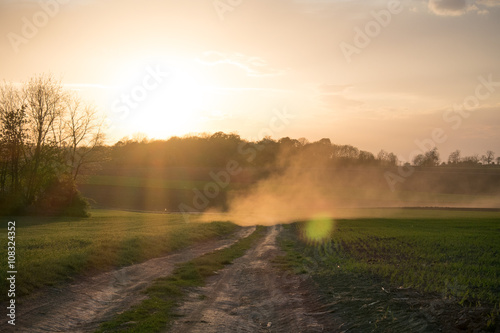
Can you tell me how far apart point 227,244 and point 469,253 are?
15942 mm

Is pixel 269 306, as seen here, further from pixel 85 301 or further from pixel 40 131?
pixel 40 131

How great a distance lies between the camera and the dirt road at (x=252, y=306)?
34.9ft

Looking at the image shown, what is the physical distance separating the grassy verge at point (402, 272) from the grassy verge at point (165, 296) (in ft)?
13.1

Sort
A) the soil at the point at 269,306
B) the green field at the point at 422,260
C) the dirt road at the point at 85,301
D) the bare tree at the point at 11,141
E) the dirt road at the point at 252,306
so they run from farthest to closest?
the bare tree at the point at 11,141 → the green field at the point at 422,260 → the dirt road at the point at 252,306 → the dirt road at the point at 85,301 → the soil at the point at 269,306

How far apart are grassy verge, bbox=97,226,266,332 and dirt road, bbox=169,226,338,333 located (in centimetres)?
45

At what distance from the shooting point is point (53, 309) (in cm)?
1130

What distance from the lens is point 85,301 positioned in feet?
41.1

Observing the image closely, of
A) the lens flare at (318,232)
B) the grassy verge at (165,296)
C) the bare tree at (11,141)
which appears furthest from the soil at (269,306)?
the bare tree at (11,141)

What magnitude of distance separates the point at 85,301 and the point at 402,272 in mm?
11433

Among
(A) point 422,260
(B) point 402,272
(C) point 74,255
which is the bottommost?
(A) point 422,260

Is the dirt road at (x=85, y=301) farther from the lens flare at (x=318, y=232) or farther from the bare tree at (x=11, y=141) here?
the bare tree at (x=11, y=141)

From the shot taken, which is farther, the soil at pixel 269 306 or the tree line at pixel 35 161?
the tree line at pixel 35 161

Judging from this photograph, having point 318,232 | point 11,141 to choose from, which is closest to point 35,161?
point 11,141

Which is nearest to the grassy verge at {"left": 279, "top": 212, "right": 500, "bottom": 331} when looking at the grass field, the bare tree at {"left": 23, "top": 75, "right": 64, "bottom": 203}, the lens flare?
the lens flare
